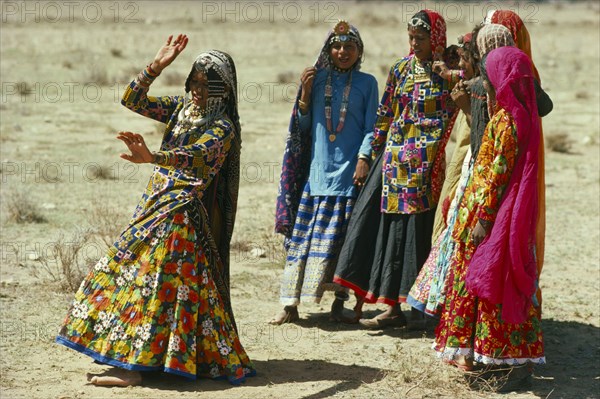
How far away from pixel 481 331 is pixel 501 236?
0.58 meters

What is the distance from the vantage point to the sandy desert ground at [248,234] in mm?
5977

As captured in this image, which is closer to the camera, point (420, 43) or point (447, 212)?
A: point (447, 212)

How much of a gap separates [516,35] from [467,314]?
165 centimetres

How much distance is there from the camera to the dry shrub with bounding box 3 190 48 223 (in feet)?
33.6

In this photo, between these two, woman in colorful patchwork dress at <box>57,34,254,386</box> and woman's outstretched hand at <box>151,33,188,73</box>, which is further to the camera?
woman's outstretched hand at <box>151,33,188,73</box>

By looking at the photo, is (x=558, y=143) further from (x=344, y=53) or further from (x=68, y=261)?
(x=68, y=261)

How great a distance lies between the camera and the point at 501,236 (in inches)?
213

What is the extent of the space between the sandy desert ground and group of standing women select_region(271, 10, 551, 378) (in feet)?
1.29

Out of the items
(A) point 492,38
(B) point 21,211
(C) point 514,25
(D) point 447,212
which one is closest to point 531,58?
(C) point 514,25

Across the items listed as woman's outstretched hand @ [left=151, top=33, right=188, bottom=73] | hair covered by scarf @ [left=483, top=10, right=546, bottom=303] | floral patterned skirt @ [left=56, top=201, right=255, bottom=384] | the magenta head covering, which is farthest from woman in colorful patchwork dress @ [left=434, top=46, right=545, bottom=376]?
woman's outstretched hand @ [left=151, top=33, right=188, bottom=73]

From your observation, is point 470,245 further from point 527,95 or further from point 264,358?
point 264,358

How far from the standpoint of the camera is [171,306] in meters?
5.46

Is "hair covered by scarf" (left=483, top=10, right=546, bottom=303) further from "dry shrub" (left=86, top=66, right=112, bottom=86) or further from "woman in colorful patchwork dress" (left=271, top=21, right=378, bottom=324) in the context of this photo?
"dry shrub" (left=86, top=66, right=112, bottom=86)

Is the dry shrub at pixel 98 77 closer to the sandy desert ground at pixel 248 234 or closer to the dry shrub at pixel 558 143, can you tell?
the sandy desert ground at pixel 248 234
